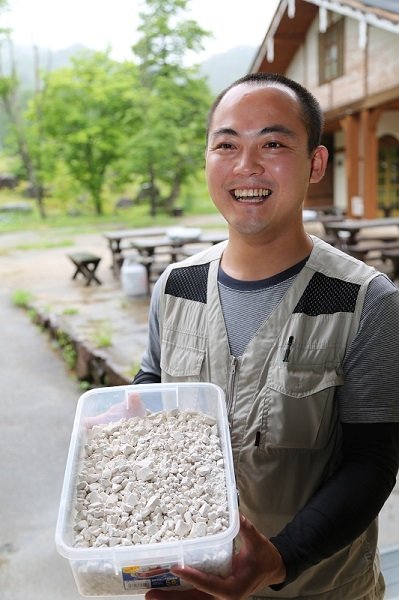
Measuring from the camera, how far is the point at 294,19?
10.6 meters

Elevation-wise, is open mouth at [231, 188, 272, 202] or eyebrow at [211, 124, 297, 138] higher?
eyebrow at [211, 124, 297, 138]

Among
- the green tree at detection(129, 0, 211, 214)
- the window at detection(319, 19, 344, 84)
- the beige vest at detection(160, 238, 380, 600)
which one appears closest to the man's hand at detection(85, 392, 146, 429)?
the beige vest at detection(160, 238, 380, 600)

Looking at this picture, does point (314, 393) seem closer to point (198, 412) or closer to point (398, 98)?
point (198, 412)

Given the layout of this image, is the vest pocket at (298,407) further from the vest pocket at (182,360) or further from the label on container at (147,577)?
the label on container at (147,577)

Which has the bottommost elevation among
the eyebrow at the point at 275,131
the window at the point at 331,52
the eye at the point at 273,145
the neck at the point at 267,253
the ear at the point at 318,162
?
the neck at the point at 267,253

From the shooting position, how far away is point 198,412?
3.45 ft

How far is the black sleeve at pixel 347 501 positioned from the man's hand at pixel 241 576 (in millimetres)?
50

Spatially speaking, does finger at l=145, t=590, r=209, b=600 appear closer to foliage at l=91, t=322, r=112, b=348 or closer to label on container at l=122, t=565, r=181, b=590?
label on container at l=122, t=565, r=181, b=590

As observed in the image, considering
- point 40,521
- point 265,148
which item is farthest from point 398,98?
point 265,148

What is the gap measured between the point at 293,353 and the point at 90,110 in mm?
19404

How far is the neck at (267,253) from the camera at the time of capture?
1.06 m

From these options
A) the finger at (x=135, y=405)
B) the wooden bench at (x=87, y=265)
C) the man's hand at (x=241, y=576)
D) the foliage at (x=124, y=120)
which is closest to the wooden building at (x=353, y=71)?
the wooden bench at (x=87, y=265)

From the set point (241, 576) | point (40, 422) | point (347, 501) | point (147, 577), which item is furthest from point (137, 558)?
point (40, 422)

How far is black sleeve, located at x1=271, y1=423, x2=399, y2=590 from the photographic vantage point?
2.82 feet
